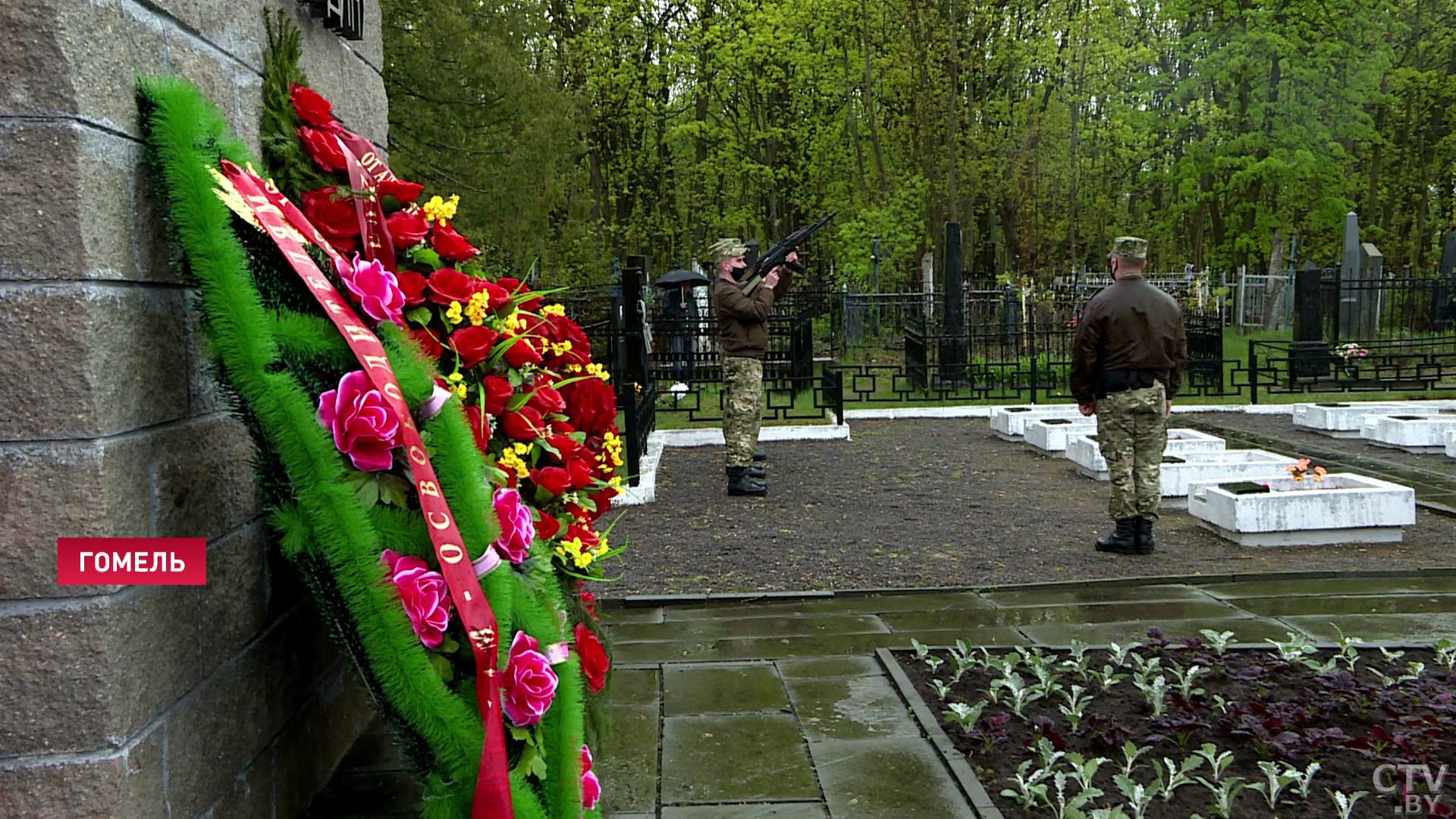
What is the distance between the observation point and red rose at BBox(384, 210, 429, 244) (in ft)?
10.8

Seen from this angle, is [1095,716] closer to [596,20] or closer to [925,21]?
[925,21]

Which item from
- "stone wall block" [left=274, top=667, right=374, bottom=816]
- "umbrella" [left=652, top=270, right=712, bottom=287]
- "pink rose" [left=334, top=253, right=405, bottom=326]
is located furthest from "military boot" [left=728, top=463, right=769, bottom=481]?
"umbrella" [left=652, top=270, right=712, bottom=287]

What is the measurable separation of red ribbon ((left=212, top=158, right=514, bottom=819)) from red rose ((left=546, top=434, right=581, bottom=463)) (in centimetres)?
108

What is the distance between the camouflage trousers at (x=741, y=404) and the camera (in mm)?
9906

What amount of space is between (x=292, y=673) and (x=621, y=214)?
3385cm

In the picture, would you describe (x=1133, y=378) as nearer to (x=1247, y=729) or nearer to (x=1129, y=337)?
(x=1129, y=337)

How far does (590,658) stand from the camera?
10.6 ft

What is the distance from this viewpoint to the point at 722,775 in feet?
12.2

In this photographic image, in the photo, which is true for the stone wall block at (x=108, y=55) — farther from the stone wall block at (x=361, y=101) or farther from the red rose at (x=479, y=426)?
the stone wall block at (x=361, y=101)

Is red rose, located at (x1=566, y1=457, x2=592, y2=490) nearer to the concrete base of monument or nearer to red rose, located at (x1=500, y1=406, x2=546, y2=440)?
red rose, located at (x1=500, y1=406, x2=546, y2=440)

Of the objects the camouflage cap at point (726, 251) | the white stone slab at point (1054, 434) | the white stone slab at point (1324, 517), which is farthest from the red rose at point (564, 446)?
the white stone slab at point (1054, 434)

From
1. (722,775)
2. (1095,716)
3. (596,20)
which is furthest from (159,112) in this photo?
(596,20)

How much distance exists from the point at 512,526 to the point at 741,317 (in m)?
7.21

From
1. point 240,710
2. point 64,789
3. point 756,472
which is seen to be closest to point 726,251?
point 756,472
